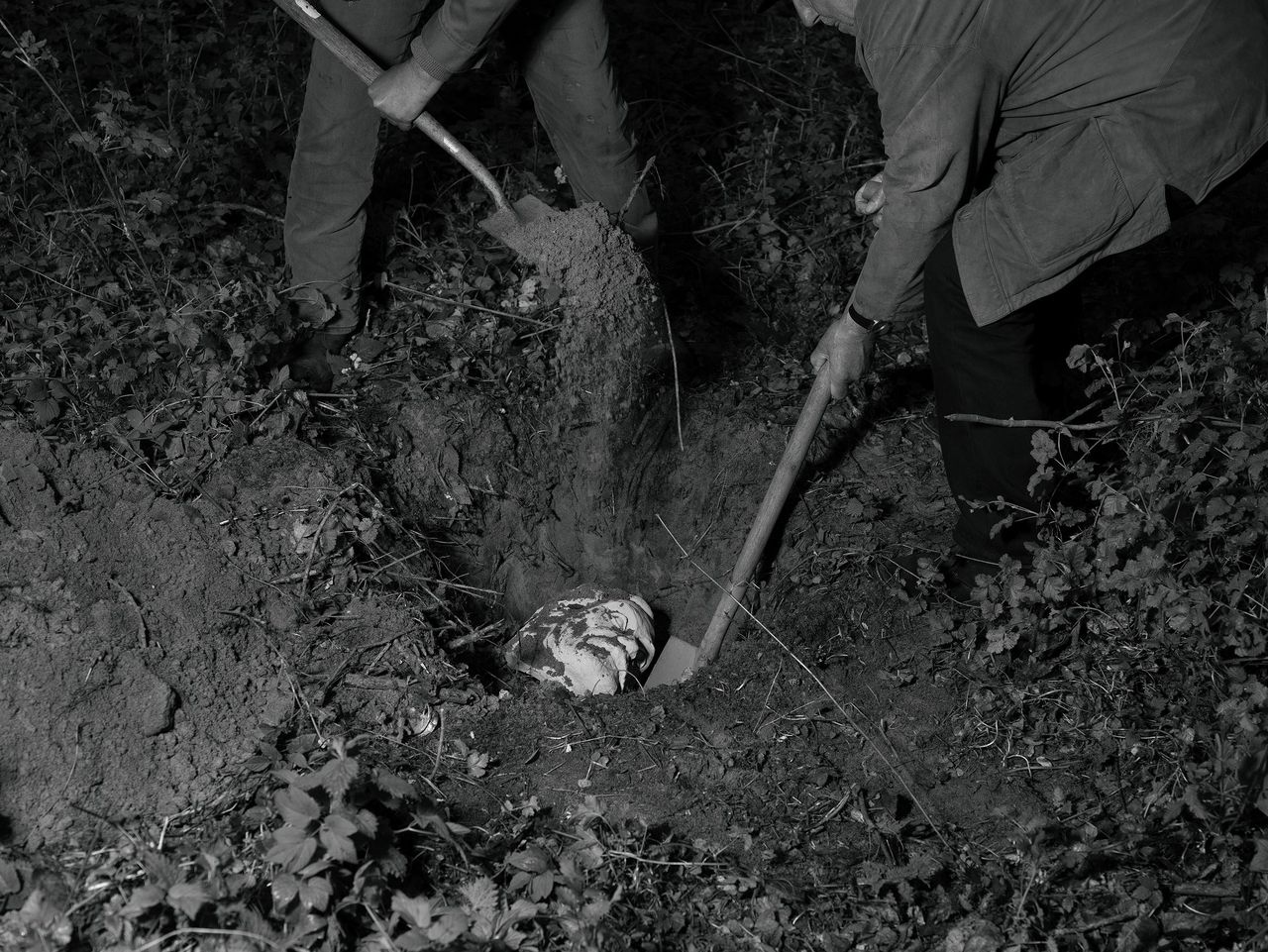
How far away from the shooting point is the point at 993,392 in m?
2.70

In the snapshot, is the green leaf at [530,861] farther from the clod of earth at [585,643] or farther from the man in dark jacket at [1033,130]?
the man in dark jacket at [1033,130]

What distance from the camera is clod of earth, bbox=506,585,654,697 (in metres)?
3.09

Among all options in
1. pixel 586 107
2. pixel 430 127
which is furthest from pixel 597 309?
pixel 430 127

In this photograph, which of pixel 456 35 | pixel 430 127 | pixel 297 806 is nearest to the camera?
pixel 297 806

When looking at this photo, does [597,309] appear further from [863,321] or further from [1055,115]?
[1055,115]

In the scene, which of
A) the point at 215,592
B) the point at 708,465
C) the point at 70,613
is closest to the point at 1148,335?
the point at 708,465

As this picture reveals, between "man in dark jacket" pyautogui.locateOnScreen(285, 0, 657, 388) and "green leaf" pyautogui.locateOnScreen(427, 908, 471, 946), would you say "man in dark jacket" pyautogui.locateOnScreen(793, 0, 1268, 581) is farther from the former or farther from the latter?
"green leaf" pyautogui.locateOnScreen(427, 908, 471, 946)

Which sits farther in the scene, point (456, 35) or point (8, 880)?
point (456, 35)

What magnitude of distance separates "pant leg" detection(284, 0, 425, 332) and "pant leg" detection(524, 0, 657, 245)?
0.42m

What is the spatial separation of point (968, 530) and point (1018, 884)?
38.7 inches

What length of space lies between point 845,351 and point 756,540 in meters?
0.64

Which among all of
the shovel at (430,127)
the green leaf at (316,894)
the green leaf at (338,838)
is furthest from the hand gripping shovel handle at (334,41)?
the green leaf at (316,894)

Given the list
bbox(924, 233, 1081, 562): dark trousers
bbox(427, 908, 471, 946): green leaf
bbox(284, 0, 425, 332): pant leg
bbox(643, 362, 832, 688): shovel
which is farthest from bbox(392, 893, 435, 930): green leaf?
bbox(284, 0, 425, 332): pant leg

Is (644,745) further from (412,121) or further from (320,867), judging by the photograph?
(412,121)
